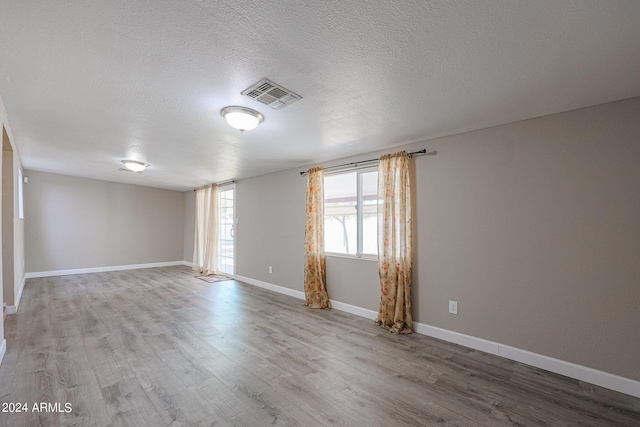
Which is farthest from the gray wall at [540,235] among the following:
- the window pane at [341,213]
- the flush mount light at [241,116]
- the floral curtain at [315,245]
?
the flush mount light at [241,116]

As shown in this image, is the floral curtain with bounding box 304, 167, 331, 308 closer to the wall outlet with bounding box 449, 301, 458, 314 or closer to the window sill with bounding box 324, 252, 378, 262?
the window sill with bounding box 324, 252, 378, 262

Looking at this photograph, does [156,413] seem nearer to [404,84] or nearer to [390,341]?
[390,341]

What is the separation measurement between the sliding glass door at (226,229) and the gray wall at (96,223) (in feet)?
8.24

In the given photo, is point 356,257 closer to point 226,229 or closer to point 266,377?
point 266,377

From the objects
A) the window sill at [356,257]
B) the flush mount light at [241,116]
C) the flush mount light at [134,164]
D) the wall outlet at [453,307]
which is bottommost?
the wall outlet at [453,307]

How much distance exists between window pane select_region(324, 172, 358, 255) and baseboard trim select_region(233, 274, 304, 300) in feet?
3.49

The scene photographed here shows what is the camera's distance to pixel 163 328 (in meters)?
3.42

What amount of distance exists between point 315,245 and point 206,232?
3.92 m

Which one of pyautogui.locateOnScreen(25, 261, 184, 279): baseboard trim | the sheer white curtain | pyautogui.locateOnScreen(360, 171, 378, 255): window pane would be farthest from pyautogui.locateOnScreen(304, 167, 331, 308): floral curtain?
pyautogui.locateOnScreen(25, 261, 184, 279): baseboard trim

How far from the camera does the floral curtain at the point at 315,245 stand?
14.3 ft

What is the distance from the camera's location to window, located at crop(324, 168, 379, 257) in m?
3.96

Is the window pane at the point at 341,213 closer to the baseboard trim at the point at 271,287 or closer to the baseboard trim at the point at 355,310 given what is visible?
the baseboard trim at the point at 355,310

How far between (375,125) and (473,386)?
252 cm

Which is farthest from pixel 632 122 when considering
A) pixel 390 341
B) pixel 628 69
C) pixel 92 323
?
pixel 92 323
